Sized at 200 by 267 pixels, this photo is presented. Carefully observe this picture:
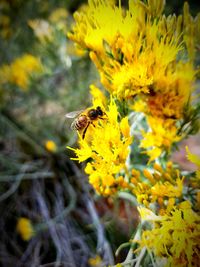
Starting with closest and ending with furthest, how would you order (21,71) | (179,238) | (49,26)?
(179,238)
(21,71)
(49,26)

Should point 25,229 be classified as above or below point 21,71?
below

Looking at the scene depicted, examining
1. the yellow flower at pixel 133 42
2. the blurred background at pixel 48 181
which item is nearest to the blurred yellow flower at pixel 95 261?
the blurred background at pixel 48 181

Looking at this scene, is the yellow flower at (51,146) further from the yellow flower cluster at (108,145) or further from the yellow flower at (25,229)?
the yellow flower cluster at (108,145)

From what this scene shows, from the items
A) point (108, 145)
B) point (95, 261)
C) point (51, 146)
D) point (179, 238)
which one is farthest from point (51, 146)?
point (179, 238)

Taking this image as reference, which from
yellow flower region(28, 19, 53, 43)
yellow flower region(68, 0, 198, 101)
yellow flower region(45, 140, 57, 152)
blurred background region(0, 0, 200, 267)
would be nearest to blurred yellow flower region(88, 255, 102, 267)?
blurred background region(0, 0, 200, 267)

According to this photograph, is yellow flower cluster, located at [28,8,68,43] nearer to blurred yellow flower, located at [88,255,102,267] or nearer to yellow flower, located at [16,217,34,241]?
yellow flower, located at [16,217,34,241]

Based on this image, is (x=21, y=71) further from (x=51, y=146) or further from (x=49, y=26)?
(x=51, y=146)

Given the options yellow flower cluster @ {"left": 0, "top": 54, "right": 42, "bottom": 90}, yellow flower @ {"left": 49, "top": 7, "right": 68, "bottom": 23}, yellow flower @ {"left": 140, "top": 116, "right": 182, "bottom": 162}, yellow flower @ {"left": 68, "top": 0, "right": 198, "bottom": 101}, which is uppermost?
yellow flower @ {"left": 49, "top": 7, "right": 68, "bottom": 23}
